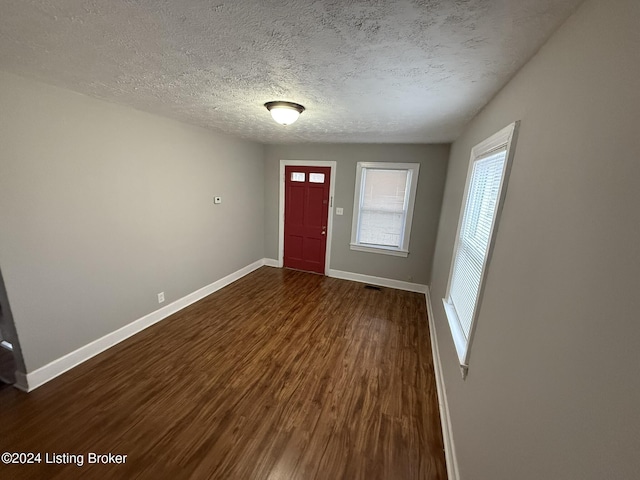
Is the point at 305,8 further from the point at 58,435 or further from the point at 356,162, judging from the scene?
the point at 356,162

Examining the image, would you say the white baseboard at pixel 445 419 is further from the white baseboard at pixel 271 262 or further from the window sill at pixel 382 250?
the white baseboard at pixel 271 262

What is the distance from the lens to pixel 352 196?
4152 millimetres

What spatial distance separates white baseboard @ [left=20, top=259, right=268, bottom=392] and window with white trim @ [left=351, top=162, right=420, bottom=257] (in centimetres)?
258

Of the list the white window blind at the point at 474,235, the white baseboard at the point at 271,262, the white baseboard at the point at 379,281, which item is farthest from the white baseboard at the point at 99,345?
the white window blind at the point at 474,235

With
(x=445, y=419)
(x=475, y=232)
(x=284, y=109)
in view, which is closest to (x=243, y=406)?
(x=445, y=419)

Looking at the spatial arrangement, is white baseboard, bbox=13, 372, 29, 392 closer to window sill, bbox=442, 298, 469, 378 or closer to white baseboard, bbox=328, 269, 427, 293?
window sill, bbox=442, 298, 469, 378

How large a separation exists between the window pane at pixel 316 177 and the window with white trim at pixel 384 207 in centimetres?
64

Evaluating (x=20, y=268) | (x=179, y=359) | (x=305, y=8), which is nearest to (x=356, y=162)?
(x=305, y=8)

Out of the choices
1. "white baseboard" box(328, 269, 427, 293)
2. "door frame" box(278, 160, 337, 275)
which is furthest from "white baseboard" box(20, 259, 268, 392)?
"white baseboard" box(328, 269, 427, 293)

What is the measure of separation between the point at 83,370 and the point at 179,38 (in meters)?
2.72

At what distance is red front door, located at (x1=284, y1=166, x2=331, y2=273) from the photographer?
4.34m

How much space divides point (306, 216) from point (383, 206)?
139 centimetres

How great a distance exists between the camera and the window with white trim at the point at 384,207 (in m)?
3.88

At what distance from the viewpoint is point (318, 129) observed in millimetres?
2928
